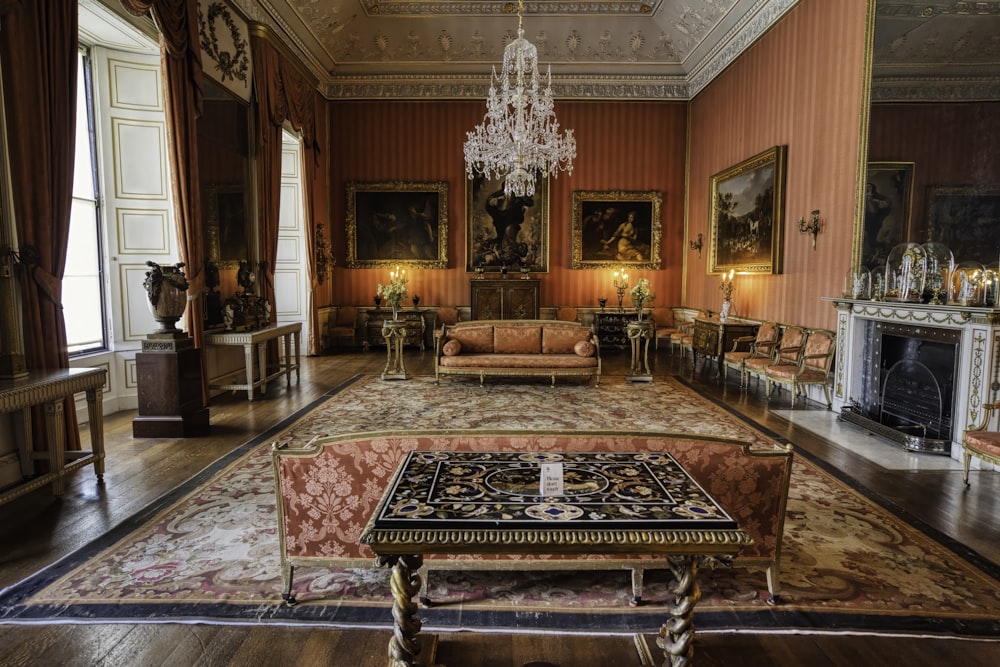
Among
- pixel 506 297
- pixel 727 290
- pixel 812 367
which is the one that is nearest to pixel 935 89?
pixel 812 367

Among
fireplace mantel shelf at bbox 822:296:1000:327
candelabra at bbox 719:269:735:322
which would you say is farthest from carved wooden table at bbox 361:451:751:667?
candelabra at bbox 719:269:735:322

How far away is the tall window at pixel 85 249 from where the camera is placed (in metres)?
5.93

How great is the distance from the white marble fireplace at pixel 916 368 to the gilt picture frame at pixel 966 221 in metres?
0.70

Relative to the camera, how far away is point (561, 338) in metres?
8.13

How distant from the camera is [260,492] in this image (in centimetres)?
390

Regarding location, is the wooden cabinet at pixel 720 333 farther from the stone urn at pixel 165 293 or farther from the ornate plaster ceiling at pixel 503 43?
the stone urn at pixel 165 293

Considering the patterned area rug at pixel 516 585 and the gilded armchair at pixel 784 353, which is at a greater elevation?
the gilded armchair at pixel 784 353

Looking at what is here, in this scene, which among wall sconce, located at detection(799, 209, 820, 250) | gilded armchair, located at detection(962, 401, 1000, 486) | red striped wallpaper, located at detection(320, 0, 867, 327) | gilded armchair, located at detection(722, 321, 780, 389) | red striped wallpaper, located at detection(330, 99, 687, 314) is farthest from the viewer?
red striped wallpaper, located at detection(330, 99, 687, 314)

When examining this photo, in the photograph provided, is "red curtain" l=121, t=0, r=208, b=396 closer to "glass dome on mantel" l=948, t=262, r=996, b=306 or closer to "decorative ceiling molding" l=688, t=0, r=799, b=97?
"glass dome on mantel" l=948, t=262, r=996, b=306

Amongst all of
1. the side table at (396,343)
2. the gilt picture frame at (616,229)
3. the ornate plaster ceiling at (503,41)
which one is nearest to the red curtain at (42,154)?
the ornate plaster ceiling at (503,41)

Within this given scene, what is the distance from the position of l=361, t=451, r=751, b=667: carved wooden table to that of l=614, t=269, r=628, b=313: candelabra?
392 inches

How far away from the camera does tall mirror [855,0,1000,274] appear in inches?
197

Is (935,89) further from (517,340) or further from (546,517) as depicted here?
(546,517)

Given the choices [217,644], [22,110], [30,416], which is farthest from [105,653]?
[22,110]
